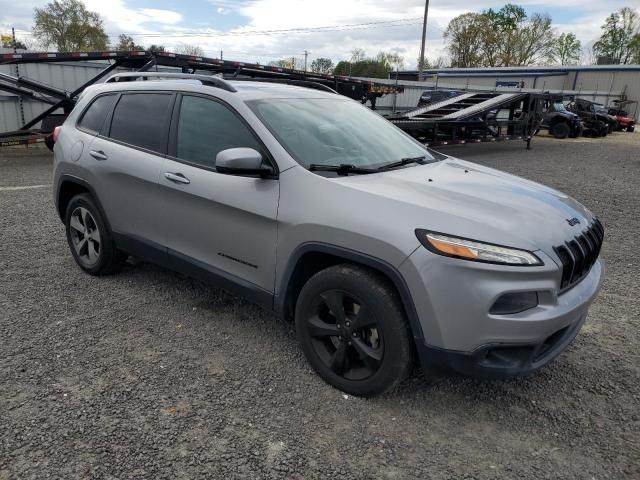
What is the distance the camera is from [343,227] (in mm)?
2656

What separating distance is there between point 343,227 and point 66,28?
212 feet

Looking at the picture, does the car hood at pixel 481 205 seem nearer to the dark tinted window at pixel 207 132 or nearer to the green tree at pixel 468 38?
the dark tinted window at pixel 207 132

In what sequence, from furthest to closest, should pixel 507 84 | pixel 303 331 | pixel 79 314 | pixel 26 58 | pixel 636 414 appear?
pixel 507 84, pixel 26 58, pixel 79 314, pixel 303 331, pixel 636 414

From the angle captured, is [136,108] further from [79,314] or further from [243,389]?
[243,389]

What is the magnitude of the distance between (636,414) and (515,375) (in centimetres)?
92

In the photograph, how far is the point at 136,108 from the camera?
4016 millimetres

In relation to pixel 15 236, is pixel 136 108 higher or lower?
higher

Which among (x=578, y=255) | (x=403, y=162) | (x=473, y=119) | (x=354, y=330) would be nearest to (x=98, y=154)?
(x=403, y=162)

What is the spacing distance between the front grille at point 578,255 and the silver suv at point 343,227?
1 centimetres

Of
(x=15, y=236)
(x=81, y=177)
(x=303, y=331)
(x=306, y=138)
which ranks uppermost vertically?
(x=306, y=138)

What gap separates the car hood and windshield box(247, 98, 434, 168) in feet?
0.92

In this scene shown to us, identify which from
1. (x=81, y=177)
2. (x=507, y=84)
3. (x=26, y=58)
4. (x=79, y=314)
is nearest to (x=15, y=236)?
(x=81, y=177)

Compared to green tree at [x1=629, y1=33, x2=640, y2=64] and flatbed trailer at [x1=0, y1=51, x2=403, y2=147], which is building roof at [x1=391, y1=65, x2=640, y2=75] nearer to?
green tree at [x1=629, y1=33, x2=640, y2=64]

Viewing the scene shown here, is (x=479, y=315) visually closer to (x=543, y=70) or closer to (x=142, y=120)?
(x=142, y=120)
